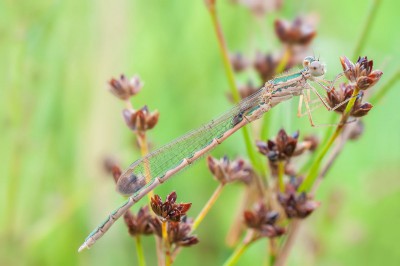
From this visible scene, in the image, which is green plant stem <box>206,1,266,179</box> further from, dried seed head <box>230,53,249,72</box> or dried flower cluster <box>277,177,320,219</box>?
dried seed head <box>230,53,249,72</box>

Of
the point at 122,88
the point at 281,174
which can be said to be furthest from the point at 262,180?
the point at 122,88

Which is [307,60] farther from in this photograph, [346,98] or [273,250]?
[273,250]

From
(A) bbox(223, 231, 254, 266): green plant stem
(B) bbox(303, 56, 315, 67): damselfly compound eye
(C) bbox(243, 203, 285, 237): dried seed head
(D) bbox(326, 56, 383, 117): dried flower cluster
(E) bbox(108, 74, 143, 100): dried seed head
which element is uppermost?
(E) bbox(108, 74, 143, 100): dried seed head

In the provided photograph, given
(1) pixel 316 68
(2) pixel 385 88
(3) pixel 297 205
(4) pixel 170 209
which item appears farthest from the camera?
(1) pixel 316 68

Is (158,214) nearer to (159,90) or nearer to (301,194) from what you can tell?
(301,194)

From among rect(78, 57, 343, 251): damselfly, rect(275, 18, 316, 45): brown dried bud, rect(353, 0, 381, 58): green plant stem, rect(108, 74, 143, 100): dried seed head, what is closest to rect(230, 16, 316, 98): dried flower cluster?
rect(275, 18, 316, 45): brown dried bud

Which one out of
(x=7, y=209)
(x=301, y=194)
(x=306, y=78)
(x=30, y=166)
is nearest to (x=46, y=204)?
(x=30, y=166)

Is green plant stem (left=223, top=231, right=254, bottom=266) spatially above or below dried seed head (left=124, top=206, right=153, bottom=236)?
below
